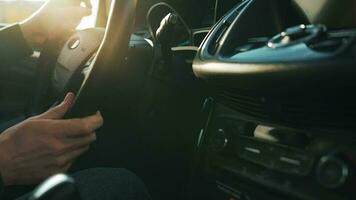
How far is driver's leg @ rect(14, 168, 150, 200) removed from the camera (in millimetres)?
958

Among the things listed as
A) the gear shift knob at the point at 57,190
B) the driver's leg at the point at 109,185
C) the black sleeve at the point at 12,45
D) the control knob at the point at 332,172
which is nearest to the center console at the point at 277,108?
the control knob at the point at 332,172

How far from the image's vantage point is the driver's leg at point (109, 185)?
3.14ft

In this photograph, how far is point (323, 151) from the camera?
2.23 feet

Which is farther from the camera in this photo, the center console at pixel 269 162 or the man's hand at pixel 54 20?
the man's hand at pixel 54 20

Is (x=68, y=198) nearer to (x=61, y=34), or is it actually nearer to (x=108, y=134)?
(x=108, y=134)

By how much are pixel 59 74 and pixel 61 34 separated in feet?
0.66

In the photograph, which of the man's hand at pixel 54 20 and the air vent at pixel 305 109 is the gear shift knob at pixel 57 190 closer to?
the air vent at pixel 305 109

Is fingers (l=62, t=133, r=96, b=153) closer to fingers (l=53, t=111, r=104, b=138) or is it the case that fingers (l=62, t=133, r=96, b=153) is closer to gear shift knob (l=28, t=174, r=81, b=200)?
fingers (l=53, t=111, r=104, b=138)

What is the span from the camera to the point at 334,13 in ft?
2.59

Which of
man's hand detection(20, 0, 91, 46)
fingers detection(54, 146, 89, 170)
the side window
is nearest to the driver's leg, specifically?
fingers detection(54, 146, 89, 170)

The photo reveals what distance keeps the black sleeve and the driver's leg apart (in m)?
0.60

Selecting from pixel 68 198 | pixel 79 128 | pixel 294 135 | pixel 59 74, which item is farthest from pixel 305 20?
pixel 59 74

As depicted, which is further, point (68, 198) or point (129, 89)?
point (129, 89)

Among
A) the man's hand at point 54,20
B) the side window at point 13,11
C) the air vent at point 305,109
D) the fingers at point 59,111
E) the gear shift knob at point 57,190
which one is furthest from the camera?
the side window at point 13,11
